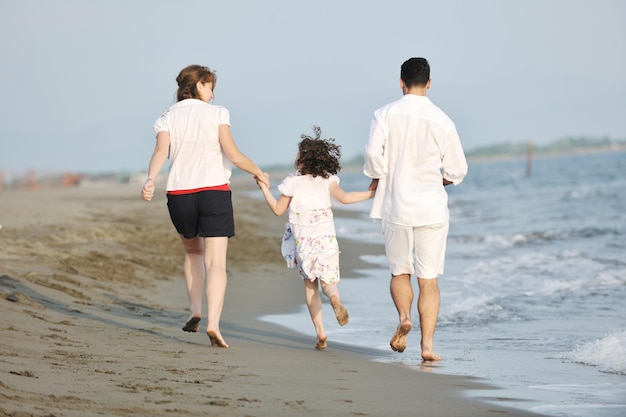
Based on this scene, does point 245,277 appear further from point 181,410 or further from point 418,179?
point 181,410

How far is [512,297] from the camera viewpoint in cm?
873

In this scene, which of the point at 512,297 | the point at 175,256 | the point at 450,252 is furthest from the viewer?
the point at 450,252

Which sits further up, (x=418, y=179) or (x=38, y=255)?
(x=418, y=179)

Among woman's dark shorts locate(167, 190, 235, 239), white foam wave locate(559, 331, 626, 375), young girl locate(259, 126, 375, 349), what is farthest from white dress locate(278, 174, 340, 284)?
white foam wave locate(559, 331, 626, 375)

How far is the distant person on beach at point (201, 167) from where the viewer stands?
5855mm

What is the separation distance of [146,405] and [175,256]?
806cm

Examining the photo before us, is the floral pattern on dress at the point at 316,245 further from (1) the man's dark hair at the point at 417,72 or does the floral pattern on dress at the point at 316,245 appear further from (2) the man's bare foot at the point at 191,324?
(1) the man's dark hair at the point at 417,72

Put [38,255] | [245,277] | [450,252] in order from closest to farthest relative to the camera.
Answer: [38,255]
[245,277]
[450,252]

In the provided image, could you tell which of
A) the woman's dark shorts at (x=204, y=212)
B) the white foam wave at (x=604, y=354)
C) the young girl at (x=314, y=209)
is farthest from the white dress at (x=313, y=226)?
the white foam wave at (x=604, y=354)

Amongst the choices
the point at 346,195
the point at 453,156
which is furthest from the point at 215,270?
the point at 453,156

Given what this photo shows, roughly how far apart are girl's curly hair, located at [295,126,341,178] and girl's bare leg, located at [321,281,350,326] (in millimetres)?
738

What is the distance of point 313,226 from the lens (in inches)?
243

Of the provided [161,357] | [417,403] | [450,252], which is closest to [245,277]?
[450,252]

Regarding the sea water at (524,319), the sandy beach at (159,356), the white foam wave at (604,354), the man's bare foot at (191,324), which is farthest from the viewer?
the man's bare foot at (191,324)
